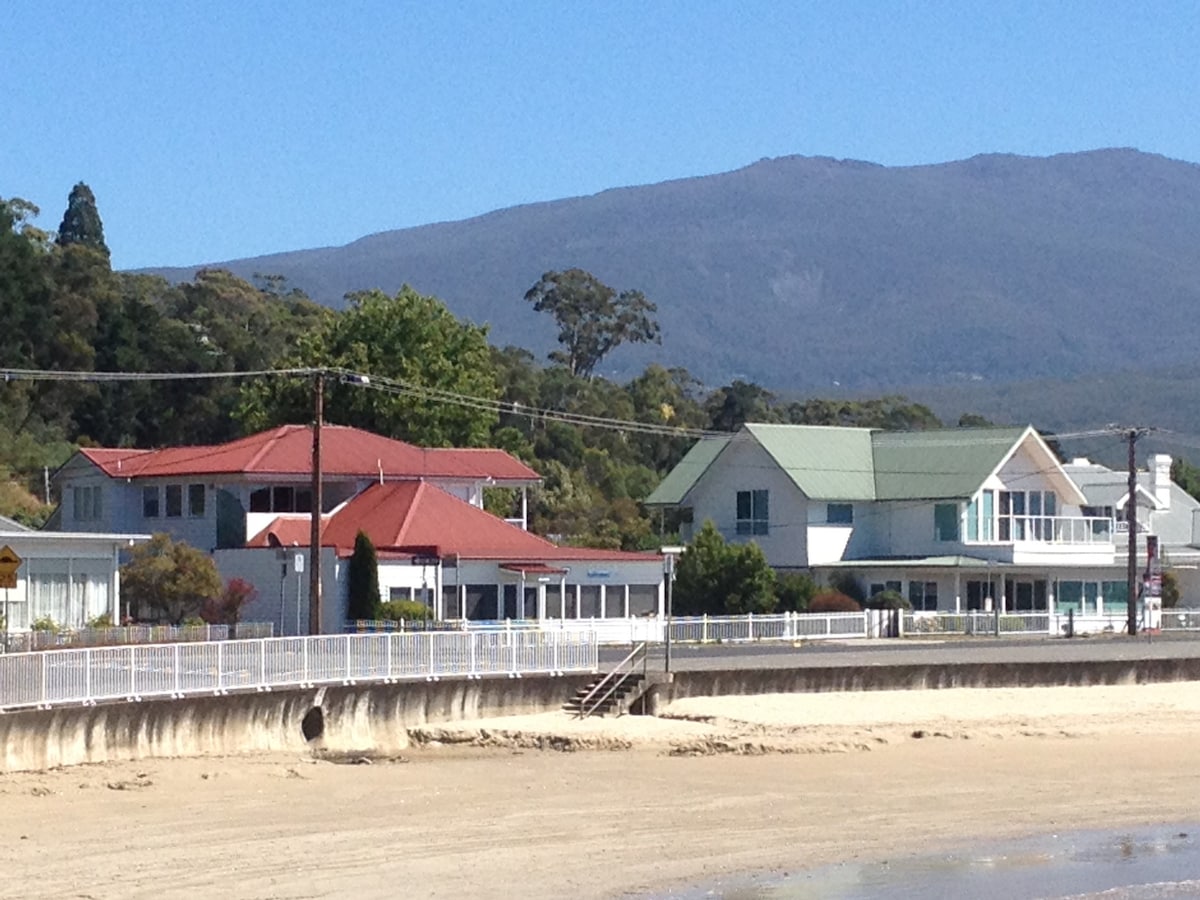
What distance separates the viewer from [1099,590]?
261 ft

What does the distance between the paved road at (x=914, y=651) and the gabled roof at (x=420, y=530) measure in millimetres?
5480

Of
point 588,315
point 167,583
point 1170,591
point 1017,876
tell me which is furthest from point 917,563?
point 588,315

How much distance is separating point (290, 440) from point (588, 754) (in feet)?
101

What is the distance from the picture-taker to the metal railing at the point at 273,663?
3036 centimetres

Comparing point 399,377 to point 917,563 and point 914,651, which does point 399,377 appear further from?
point 914,651

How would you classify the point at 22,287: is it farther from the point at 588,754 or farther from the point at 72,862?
the point at 72,862

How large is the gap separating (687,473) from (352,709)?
49.0 metres

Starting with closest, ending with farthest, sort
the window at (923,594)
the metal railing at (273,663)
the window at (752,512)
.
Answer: the metal railing at (273,663), the window at (923,594), the window at (752,512)

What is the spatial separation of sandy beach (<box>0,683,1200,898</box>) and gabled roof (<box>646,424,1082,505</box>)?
3405cm

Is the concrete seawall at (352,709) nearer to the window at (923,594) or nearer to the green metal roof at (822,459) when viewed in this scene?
the window at (923,594)

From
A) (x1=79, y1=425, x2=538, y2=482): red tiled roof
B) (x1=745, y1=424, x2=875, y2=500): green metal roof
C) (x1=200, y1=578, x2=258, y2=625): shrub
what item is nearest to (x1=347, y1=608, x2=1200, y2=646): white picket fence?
(x1=200, y1=578, x2=258, y2=625): shrub

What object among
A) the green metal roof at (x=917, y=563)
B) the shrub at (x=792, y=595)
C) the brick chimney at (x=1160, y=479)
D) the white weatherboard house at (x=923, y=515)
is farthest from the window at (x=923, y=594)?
the brick chimney at (x=1160, y=479)

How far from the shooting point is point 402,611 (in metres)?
54.7

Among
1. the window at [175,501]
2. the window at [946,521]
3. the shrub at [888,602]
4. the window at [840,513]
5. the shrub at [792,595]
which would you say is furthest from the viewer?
the window at [840,513]
